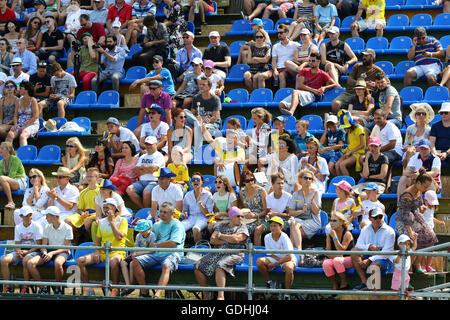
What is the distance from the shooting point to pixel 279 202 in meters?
12.3

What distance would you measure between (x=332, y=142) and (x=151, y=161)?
8.81 ft

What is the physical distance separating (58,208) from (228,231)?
2701 mm

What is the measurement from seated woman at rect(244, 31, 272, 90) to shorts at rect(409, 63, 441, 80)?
2500mm

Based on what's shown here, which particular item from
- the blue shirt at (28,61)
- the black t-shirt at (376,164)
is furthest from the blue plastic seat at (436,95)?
the blue shirt at (28,61)

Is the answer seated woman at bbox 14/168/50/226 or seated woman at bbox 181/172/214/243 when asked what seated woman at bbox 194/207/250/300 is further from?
seated woman at bbox 14/168/50/226

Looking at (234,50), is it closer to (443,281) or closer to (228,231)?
(228,231)

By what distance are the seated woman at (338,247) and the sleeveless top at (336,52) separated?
458 centimetres

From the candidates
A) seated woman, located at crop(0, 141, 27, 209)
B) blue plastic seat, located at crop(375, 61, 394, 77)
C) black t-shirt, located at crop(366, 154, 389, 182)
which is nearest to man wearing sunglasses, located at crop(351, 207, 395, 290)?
black t-shirt, located at crop(366, 154, 389, 182)

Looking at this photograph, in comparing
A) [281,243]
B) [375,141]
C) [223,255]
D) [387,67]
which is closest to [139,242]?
[223,255]

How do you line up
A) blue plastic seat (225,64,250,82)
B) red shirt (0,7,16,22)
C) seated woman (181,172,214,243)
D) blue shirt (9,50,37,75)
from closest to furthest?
seated woman (181,172,214,243) < blue plastic seat (225,64,250,82) < blue shirt (9,50,37,75) < red shirt (0,7,16,22)

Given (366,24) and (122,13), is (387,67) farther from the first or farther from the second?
(122,13)

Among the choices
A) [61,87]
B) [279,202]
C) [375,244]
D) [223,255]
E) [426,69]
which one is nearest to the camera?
[375,244]

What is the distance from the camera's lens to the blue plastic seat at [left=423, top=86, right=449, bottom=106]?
46.7 feet

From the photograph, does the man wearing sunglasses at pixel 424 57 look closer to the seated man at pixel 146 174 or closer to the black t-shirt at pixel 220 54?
the black t-shirt at pixel 220 54
